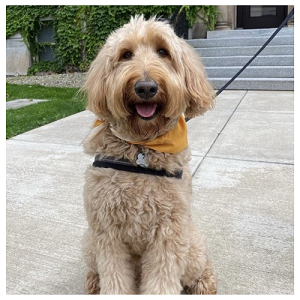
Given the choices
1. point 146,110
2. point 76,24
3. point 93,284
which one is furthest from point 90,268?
point 76,24

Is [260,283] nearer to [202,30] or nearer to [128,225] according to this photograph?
[128,225]

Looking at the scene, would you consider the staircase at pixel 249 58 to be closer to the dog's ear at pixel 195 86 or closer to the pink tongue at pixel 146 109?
the dog's ear at pixel 195 86

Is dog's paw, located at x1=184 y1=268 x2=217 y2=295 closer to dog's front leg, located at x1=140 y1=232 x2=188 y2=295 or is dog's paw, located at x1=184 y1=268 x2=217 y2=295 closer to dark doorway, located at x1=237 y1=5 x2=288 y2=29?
dog's front leg, located at x1=140 y1=232 x2=188 y2=295

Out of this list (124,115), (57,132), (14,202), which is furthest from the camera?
(57,132)

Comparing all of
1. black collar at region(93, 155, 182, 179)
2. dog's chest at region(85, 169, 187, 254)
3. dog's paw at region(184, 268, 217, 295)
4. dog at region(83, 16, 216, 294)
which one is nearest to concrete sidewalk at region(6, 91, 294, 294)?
dog's paw at region(184, 268, 217, 295)

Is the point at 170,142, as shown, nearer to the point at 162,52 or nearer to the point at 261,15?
the point at 162,52

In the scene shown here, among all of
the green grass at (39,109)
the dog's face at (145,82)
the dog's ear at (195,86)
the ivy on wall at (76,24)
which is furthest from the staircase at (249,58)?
the dog's face at (145,82)

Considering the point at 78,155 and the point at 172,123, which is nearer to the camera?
the point at 172,123

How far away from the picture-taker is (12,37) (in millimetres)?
14352

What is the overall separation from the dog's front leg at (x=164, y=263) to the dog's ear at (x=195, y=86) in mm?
823

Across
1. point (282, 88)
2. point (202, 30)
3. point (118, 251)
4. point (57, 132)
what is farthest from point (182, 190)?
point (202, 30)

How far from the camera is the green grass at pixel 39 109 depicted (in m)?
6.75

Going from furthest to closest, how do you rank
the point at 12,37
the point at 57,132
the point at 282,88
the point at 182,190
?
the point at 12,37
the point at 282,88
the point at 57,132
the point at 182,190
